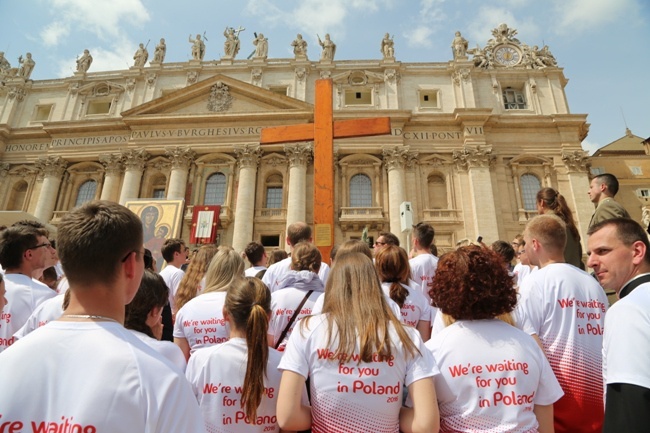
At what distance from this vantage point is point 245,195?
24.6 metres

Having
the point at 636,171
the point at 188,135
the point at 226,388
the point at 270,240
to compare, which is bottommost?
the point at 226,388

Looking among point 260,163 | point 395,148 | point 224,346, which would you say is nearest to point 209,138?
point 260,163

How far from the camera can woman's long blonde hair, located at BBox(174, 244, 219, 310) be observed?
15.7ft

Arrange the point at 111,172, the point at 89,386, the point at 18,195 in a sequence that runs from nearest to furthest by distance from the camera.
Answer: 1. the point at 89,386
2. the point at 111,172
3. the point at 18,195

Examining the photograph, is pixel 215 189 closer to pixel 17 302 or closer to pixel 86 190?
pixel 86 190

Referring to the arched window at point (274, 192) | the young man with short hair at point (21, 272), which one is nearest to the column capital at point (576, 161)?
the arched window at point (274, 192)

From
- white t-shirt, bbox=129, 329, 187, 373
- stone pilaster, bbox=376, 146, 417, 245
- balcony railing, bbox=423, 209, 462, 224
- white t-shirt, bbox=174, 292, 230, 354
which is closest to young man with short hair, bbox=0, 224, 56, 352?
white t-shirt, bbox=174, 292, 230, 354

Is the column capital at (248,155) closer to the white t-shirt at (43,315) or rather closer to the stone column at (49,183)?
the stone column at (49,183)

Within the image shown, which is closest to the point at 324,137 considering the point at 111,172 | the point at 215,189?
the point at 215,189

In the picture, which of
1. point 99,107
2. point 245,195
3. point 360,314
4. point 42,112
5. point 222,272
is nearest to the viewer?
point 360,314

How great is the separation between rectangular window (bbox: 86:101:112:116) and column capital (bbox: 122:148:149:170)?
632cm

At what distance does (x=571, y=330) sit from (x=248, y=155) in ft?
78.4

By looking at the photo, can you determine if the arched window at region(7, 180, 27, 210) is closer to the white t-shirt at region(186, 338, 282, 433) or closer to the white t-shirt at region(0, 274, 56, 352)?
the white t-shirt at region(0, 274, 56, 352)

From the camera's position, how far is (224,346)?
2.72 m
